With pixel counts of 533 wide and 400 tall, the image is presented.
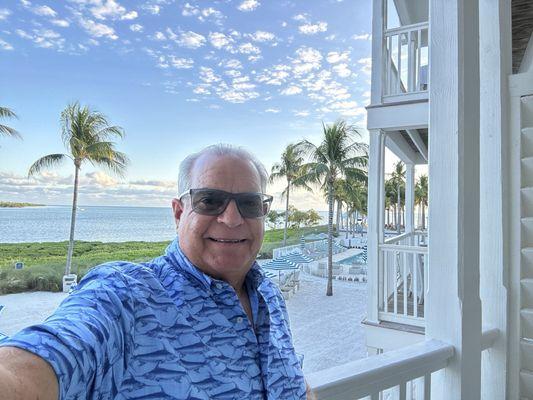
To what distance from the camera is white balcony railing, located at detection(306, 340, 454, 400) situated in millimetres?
873

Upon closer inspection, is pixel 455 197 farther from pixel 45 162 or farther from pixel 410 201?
pixel 45 162

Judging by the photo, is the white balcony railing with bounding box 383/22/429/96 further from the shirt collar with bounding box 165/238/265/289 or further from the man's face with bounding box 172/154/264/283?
the shirt collar with bounding box 165/238/265/289

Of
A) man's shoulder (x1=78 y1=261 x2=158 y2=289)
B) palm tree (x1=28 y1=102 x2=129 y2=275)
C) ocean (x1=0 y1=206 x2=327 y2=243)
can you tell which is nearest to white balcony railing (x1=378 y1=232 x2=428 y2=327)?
man's shoulder (x1=78 y1=261 x2=158 y2=289)

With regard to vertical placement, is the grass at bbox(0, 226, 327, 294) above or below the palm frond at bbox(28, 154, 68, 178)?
below

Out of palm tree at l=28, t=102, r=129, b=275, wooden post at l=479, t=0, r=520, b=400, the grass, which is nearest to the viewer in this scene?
wooden post at l=479, t=0, r=520, b=400

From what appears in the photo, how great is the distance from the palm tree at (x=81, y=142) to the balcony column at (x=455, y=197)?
43.9ft

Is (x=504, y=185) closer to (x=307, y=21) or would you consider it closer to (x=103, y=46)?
(x=307, y=21)

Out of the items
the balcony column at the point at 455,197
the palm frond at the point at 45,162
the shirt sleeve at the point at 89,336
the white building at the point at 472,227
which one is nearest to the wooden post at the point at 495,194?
the white building at the point at 472,227

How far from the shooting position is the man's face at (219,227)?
0.72 m

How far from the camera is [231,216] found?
2.40ft

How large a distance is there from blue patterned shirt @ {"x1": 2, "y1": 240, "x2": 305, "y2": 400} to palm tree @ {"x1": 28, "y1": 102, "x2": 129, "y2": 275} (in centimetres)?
1368

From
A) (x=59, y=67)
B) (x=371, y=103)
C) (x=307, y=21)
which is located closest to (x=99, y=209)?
(x=59, y=67)

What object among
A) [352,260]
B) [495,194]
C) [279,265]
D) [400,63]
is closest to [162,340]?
[495,194]

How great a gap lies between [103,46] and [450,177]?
23409 mm
